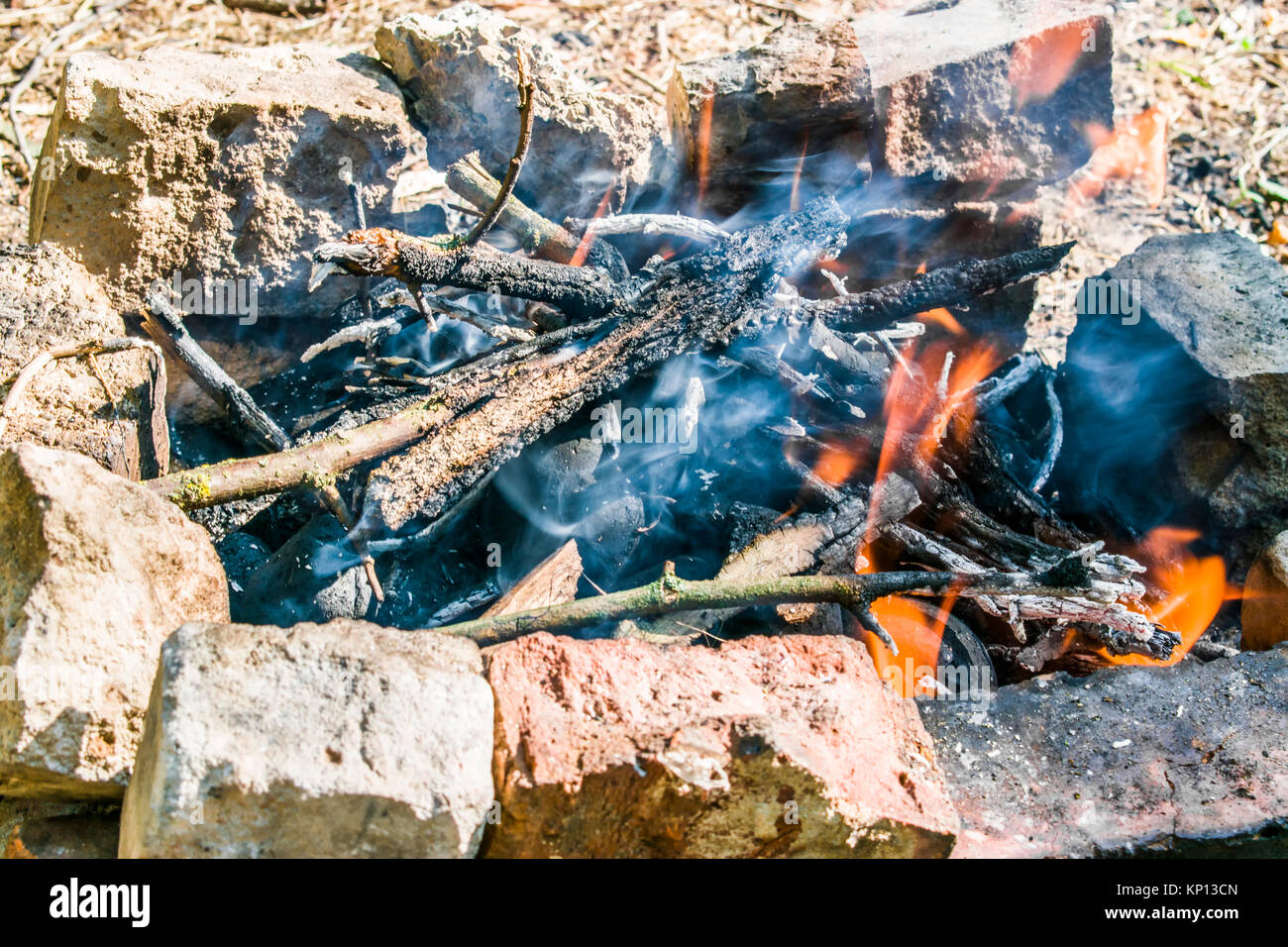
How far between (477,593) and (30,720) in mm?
1271

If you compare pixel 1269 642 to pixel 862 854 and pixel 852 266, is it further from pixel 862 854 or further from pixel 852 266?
pixel 852 266

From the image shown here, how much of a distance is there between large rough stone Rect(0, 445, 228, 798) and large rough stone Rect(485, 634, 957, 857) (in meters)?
0.86

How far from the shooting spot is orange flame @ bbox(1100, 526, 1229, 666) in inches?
133

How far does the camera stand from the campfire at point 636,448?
2.09 metres

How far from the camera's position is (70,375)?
2.99m

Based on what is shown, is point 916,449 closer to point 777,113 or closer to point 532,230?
point 777,113

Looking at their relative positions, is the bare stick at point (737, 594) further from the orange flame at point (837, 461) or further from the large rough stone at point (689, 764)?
the orange flame at point (837, 461)

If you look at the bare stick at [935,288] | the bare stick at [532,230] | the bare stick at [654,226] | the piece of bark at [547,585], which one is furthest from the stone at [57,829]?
the bare stick at [935,288]

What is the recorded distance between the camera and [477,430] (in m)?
2.94

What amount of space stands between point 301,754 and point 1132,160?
5.76 metres

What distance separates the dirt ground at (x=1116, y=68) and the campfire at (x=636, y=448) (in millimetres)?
1395

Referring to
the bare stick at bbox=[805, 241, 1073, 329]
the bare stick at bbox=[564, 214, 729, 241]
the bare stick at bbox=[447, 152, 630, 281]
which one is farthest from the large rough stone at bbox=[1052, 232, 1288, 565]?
the bare stick at bbox=[447, 152, 630, 281]

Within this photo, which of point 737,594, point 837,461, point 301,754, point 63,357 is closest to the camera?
point 301,754

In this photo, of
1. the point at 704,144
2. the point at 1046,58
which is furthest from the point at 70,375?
the point at 1046,58
